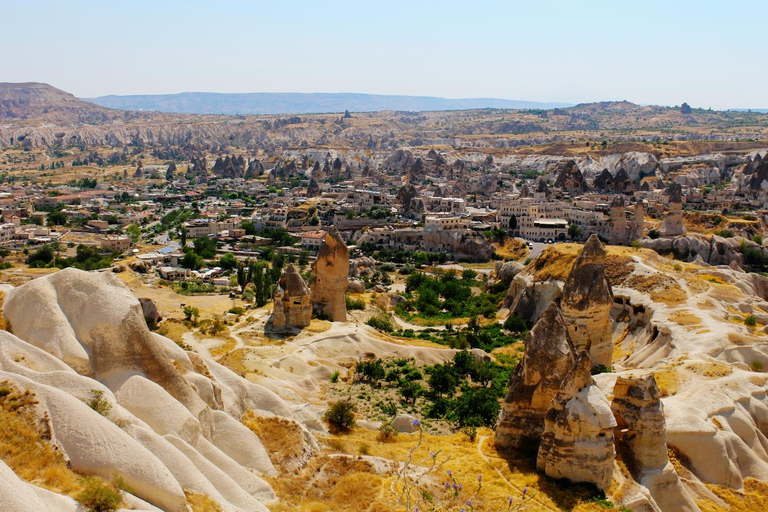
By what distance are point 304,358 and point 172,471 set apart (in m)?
15.7

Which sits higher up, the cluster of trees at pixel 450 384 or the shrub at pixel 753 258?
the cluster of trees at pixel 450 384

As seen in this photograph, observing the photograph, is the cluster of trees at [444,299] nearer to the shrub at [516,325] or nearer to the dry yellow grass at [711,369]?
the shrub at [516,325]

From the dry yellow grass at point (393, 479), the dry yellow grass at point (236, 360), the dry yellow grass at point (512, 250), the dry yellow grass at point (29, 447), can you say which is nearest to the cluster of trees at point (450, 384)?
the dry yellow grass at point (236, 360)

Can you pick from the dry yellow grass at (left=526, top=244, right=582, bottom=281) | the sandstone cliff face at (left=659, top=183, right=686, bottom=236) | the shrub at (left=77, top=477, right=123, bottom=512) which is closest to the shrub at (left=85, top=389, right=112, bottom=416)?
the shrub at (left=77, top=477, right=123, bottom=512)

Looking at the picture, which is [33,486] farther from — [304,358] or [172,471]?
[304,358]

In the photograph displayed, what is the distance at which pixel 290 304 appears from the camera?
3288 centimetres

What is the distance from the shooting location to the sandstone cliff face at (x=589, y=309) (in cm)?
2772

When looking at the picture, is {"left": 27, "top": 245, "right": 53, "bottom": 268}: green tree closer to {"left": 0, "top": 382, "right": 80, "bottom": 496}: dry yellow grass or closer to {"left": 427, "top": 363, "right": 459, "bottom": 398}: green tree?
{"left": 427, "top": 363, "right": 459, "bottom": 398}: green tree

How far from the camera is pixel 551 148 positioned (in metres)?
148

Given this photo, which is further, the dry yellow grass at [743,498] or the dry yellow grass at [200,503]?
the dry yellow grass at [743,498]

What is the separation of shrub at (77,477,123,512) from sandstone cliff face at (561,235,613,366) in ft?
65.5

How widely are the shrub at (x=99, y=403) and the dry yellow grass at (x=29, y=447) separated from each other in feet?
4.01

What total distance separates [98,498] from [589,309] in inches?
823

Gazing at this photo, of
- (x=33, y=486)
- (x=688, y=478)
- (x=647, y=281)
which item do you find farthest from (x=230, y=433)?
(x=647, y=281)
